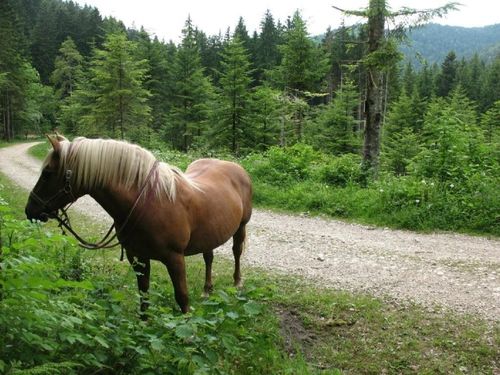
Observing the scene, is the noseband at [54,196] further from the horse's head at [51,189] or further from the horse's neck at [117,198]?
the horse's neck at [117,198]

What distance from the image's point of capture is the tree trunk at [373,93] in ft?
36.4

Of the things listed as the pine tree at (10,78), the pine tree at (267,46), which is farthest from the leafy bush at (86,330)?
the pine tree at (267,46)

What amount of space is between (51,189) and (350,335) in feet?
11.2

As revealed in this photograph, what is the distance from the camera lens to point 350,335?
4.70 m

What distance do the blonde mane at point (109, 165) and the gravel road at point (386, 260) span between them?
3.32 meters

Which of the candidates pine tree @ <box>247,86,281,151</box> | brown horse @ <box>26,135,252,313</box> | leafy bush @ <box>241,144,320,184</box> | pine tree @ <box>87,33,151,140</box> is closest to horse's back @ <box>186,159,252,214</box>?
brown horse @ <box>26,135,252,313</box>

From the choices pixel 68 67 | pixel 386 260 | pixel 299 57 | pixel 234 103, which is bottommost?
pixel 386 260

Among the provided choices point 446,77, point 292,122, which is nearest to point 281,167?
point 292,122

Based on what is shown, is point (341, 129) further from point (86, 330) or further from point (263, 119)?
point (86, 330)

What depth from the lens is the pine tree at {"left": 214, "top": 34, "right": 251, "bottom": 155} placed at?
24.0 m

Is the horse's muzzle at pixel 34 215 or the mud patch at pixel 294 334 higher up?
the horse's muzzle at pixel 34 215

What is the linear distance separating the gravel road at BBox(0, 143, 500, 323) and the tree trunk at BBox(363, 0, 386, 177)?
327cm

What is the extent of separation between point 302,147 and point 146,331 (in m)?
13.0

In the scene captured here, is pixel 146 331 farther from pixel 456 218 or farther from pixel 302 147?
pixel 302 147
